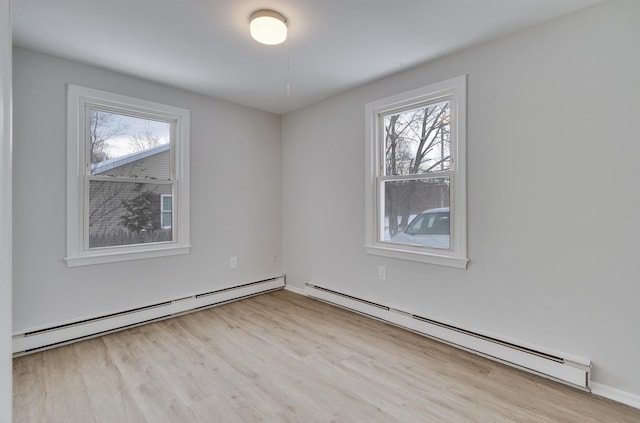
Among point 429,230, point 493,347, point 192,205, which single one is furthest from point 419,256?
point 192,205

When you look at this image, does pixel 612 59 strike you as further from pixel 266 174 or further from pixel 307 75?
pixel 266 174

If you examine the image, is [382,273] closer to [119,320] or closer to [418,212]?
[418,212]

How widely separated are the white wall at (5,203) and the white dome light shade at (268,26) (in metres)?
1.85

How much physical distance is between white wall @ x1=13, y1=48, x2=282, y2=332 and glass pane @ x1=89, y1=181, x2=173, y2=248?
0.77ft

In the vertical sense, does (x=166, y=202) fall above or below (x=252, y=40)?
below

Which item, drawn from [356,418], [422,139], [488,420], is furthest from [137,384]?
[422,139]

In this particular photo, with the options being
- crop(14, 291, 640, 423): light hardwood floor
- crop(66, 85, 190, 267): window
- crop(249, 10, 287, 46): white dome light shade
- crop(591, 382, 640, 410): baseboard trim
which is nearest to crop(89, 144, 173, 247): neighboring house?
crop(66, 85, 190, 267): window

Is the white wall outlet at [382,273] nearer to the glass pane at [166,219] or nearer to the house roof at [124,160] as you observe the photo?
the glass pane at [166,219]

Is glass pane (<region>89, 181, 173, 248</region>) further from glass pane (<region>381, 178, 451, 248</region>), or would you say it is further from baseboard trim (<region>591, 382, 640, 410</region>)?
baseboard trim (<region>591, 382, 640, 410</region>)

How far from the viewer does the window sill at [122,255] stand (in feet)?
9.05

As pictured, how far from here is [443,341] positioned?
268 cm

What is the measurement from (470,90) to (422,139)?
22.5 inches

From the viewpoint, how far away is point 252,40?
95.6 inches

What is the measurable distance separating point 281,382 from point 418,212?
1881 mm
